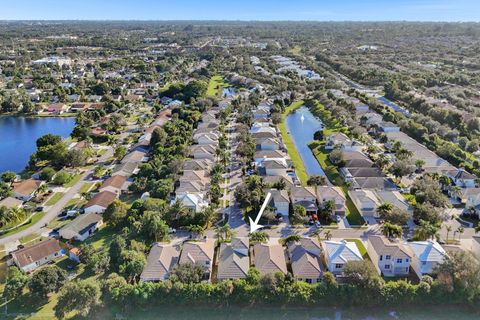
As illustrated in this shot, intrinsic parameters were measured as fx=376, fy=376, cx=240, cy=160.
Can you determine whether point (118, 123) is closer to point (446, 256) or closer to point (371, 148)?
point (371, 148)

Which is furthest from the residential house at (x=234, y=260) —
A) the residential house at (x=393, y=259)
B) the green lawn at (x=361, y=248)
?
the residential house at (x=393, y=259)

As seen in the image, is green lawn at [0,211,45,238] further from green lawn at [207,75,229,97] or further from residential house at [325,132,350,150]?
green lawn at [207,75,229,97]

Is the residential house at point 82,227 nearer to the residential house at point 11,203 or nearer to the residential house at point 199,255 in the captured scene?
the residential house at point 11,203

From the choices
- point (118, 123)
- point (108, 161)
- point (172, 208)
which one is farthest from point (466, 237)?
point (118, 123)


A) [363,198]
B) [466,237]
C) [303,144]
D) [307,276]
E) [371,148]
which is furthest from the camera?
[303,144]

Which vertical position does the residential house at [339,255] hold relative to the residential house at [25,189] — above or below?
above
